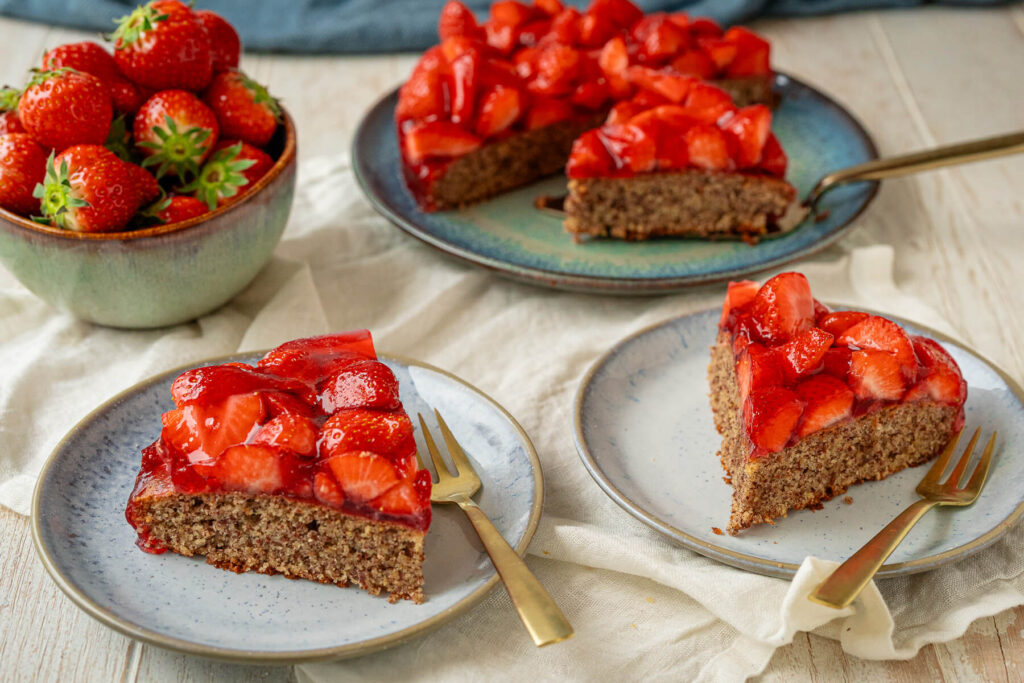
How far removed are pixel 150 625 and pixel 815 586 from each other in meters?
1.11

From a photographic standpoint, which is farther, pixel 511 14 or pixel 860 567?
pixel 511 14

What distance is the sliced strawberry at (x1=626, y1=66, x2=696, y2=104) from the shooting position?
123 inches

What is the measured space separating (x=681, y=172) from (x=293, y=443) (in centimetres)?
162

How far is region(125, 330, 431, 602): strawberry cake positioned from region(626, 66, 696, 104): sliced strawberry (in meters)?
1.60

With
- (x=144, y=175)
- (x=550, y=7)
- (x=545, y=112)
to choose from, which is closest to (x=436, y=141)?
(x=545, y=112)

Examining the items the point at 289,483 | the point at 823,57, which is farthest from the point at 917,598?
the point at 823,57

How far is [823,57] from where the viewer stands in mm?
4281

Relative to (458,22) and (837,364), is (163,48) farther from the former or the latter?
(837,364)

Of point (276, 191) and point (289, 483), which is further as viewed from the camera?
point (276, 191)

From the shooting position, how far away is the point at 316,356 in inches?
81.6

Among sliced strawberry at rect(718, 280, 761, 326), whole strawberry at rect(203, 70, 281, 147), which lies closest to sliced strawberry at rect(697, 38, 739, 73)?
sliced strawberry at rect(718, 280, 761, 326)

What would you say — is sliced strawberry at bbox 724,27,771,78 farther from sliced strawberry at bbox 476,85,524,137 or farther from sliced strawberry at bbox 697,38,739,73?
sliced strawberry at bbox 476,85,524,137

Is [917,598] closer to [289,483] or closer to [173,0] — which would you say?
[289,483]

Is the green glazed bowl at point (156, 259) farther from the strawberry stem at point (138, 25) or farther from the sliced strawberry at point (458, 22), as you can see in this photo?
the sliced strawberry at point (458, 22)
